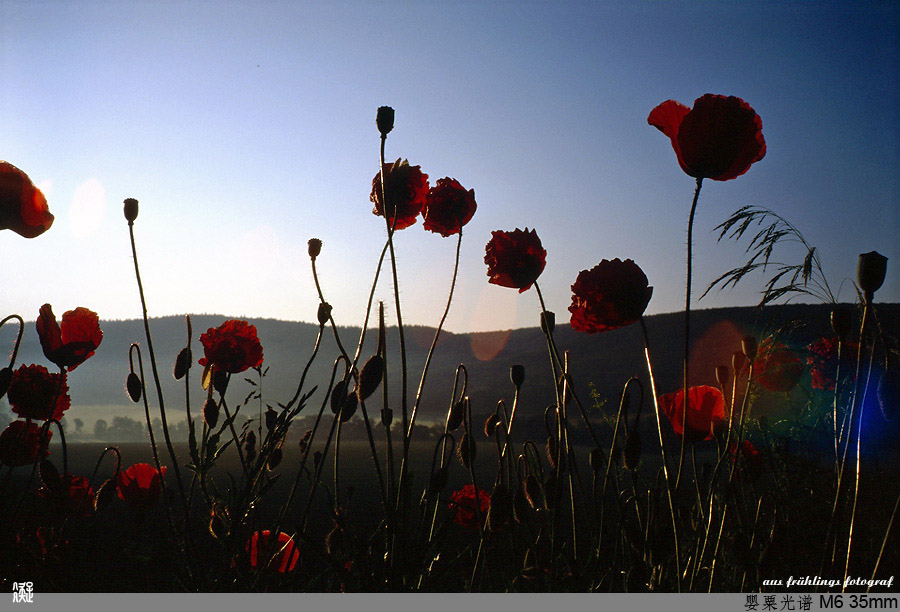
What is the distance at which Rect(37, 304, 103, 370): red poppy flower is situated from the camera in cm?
130

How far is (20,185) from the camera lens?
1.12 meters

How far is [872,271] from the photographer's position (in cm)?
84

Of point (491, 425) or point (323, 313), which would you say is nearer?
point (323, 313)

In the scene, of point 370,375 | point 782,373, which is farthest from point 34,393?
point 782,373

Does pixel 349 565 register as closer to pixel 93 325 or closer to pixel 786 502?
pixel 93 325

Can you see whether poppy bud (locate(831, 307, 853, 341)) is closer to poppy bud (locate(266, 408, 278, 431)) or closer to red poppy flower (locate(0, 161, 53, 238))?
poppy bud (locate(266, 408, 278, 431))

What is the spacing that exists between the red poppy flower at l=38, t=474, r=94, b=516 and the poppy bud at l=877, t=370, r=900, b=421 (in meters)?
1.69

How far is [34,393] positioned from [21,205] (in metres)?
0.54

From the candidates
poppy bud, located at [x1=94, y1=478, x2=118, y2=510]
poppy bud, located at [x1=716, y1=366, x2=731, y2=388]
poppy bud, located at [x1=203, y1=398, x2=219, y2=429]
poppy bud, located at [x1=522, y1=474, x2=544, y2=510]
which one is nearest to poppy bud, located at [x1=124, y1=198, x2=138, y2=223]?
poppy bud, located at [x1=203, y1=398, x2=219, y2=429]

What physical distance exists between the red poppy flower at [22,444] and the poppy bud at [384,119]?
1.13 metres

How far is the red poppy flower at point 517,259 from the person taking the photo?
131 centimetres

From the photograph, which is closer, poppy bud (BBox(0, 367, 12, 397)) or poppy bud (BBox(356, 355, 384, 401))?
poppy bud (BBox(356, 355, 384, 401))

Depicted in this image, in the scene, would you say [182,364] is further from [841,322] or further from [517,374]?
[841,322]

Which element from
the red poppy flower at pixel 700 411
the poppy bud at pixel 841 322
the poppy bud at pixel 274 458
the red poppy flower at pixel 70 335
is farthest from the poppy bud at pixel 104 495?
the poppy bud at pixel 841 322
